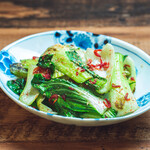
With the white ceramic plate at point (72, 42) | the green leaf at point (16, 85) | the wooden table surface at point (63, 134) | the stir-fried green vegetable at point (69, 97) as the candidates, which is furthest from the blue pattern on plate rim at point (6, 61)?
the stir-fried green vegetable at point (69, 97)

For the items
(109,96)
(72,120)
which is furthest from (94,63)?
(72,120)

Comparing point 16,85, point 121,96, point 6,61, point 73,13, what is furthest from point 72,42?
point 73,13

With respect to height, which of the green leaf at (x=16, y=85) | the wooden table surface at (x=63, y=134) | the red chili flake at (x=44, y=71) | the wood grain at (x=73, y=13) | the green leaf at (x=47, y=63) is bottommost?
the wooden table surface at (x=63, y=134)

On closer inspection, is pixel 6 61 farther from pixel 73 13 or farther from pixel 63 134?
pixel 73 13

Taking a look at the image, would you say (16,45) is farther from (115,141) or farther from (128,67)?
(115,141)

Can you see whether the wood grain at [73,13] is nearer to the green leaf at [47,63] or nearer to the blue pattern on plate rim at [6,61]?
the blue pattern on plate rim at [6,61]

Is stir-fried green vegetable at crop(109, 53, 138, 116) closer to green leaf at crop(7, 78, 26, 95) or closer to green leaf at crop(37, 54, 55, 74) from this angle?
green leaf at crop(37, 54, 55, 74)
